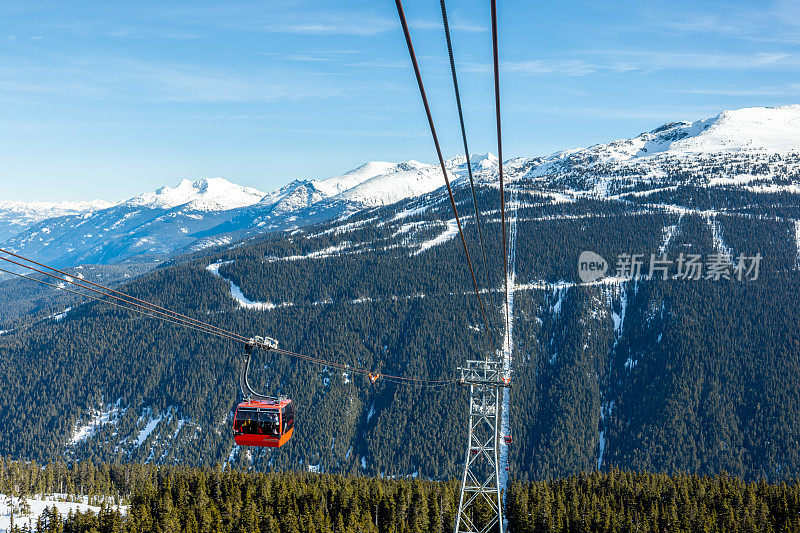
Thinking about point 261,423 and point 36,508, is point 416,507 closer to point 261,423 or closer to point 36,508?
point 261,423

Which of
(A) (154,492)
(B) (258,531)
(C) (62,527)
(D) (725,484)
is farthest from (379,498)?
(D) (725,484)

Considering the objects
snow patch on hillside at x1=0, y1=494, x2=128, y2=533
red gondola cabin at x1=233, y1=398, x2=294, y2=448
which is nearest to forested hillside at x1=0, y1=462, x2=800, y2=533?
snow patch on hillside at x1=0, y1=494, x2=128, y2=533

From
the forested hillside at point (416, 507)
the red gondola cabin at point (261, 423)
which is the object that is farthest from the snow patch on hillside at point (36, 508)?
the red gondola cabin at point (261, 423)

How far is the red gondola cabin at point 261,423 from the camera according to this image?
141 ft

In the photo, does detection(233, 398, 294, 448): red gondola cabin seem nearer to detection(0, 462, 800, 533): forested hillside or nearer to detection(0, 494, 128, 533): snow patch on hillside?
detection(0, 462, 800, 533): forested hillside

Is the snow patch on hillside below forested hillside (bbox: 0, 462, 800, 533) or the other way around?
below

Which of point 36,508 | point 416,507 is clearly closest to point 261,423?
point 416,507

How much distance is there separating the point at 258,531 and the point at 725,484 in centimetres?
9874

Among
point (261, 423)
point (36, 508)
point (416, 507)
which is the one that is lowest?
point (36, 508)

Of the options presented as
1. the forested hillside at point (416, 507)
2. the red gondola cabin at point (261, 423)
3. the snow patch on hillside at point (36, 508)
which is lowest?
the snow patch on hillside at point (36, 508)

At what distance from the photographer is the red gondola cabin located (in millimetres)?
42906

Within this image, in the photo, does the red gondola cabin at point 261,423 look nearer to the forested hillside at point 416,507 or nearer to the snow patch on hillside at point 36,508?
the forested hillside at point 416,507

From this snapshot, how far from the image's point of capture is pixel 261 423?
4322cm

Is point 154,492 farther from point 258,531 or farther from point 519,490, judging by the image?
point 519,490
